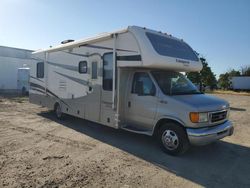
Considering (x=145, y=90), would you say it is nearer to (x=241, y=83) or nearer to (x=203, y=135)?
(x=203, y=135)

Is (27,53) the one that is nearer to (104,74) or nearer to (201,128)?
(104,74)

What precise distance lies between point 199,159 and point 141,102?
7.25ft

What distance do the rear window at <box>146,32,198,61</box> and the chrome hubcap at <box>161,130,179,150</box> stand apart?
2169 millimetres

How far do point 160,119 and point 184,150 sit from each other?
1.01 m

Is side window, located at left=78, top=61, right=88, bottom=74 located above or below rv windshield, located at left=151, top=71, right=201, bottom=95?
above

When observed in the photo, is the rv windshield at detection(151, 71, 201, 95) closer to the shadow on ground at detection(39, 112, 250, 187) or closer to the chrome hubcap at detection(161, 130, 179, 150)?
the chrome hubcap at detection(161, 130, 179, 150)

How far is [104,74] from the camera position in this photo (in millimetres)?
8422

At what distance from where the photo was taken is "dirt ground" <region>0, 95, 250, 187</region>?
5.05 metres

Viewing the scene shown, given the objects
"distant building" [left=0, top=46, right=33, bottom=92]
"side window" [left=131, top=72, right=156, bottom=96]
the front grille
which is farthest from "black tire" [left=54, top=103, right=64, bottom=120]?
"distant building" [left=0, top=46, right=33, bottom=92]

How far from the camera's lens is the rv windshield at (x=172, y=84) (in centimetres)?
718

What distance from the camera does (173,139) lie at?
21.7ft

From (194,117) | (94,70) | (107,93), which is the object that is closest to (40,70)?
(94,70)

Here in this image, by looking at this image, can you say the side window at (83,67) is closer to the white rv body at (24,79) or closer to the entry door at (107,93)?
the entry door at (107,93)

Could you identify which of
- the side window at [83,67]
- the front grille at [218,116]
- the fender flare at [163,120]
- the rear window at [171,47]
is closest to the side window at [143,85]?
the fender flare at [163,120]
